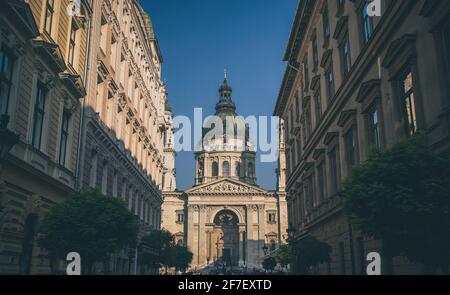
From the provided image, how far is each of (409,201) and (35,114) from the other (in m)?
14.0

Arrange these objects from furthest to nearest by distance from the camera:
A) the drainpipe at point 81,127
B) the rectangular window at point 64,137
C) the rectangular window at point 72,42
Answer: the drainpipe at point 81,127, the rectangular window at point 72,42, the rectangular window at point 64,137

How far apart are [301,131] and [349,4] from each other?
661 inches

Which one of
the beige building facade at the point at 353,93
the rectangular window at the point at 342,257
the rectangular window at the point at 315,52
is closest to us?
the beige building facade at the point at 353,93

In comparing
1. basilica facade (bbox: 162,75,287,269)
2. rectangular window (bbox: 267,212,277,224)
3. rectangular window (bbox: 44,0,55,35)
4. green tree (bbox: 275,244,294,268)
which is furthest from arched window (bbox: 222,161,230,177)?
rectangular window (bbox: 44,0,55,35)

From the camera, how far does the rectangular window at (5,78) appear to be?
15.3 meters

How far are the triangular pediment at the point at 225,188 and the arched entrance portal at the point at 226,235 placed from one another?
465 cm

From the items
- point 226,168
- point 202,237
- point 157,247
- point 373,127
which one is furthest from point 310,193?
point 226,168

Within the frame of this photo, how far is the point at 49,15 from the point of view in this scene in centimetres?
1981

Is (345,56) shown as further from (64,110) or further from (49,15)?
(49,15)

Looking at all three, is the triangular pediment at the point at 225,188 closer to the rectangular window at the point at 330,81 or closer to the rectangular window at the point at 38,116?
the rectangular window at the point at 330,81

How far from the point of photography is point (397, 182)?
11.7 metres

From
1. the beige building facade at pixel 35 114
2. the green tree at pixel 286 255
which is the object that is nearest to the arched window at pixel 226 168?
the green tree at pixel 286 255

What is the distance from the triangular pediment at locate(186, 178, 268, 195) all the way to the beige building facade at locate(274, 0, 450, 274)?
5265 cm
